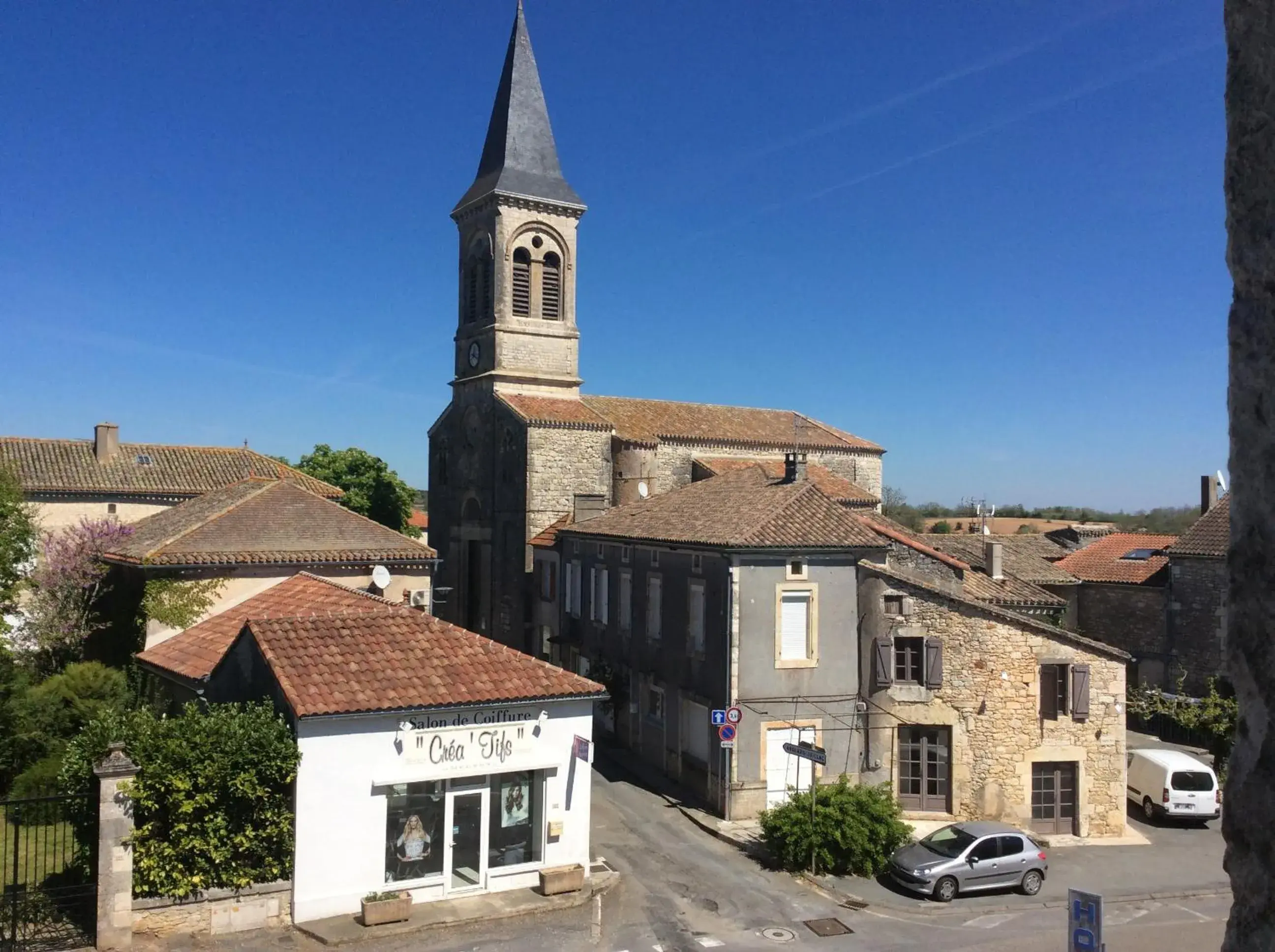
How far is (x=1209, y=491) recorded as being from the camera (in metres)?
36.5

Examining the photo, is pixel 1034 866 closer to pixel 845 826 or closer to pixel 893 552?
pixel 845 826

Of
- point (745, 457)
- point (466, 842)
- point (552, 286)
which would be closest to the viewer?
point (466, 842)

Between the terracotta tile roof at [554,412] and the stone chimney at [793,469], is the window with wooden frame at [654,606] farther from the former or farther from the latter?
the terracotta tile roof at [554,412]

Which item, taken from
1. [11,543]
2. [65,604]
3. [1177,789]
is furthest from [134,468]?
[1177,789]

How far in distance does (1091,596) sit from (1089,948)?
93.1 feet

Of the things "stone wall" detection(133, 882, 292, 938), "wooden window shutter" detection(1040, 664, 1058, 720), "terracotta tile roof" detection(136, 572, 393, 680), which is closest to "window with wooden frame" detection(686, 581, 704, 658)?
"terracotta tile roof" detection(136, 572, 393, 680)

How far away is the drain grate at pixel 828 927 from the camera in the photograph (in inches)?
554

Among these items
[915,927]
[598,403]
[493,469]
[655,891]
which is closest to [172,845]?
[655,891]

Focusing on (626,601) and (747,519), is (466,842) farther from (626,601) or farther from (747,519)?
(626,601)

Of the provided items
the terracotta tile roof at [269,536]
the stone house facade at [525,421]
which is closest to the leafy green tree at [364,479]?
the stone house facade at [525,421]

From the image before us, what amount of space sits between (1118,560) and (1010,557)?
5.95 m

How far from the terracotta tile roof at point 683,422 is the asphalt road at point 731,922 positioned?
19.6 meters

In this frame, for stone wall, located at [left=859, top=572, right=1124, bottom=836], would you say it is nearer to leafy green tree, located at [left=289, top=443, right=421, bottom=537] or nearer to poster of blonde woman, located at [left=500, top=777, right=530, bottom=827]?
poster of blonde woman, located at [left=500, top=777, right=530, bottom=827]

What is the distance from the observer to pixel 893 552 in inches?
907
